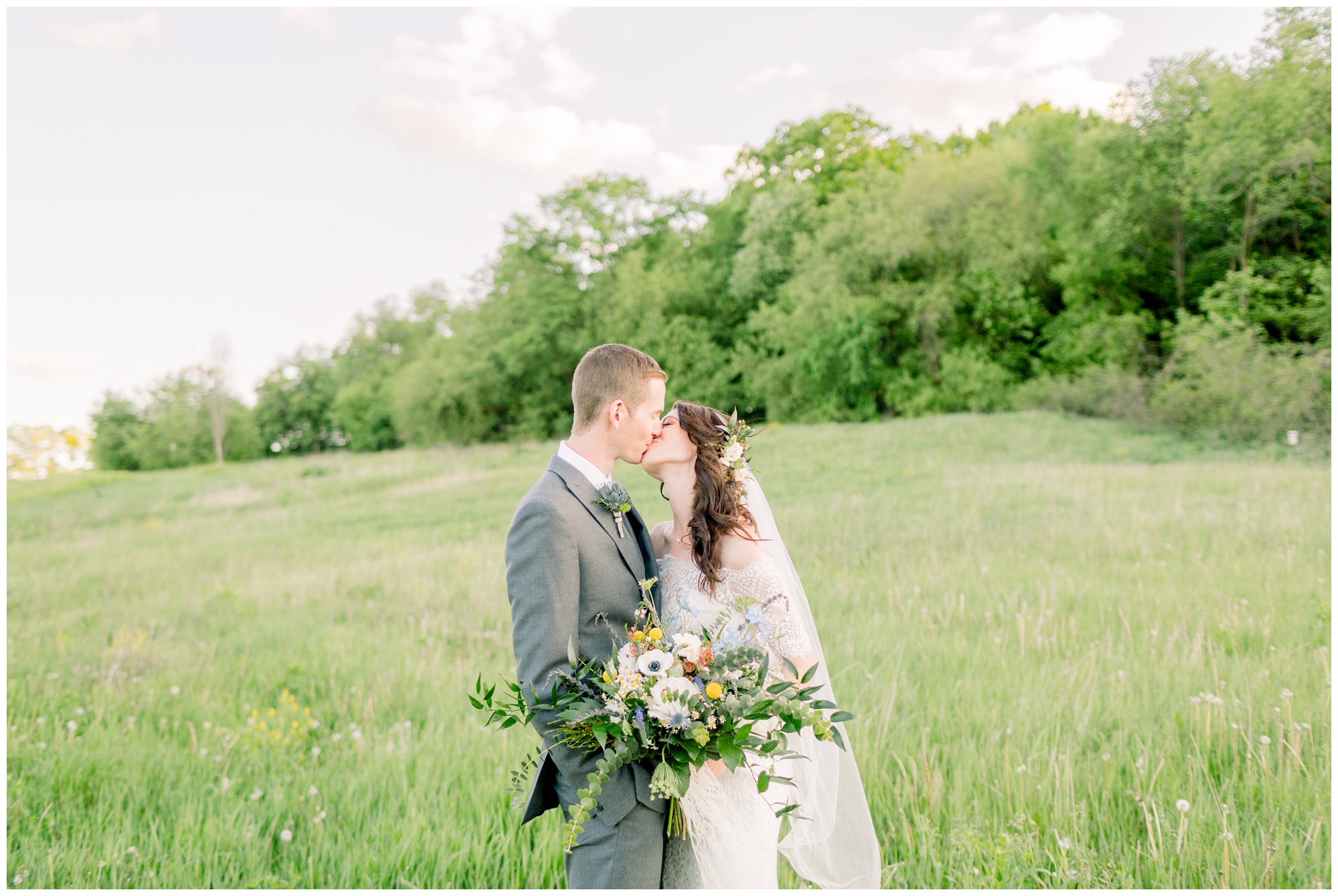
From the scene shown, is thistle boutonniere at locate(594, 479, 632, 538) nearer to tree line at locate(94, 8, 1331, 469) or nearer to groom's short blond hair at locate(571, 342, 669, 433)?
groom's short blond hair at locate(571, 342, 669, 433)

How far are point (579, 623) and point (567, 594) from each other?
0.67ft

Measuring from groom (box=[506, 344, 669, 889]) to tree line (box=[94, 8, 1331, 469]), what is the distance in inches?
946

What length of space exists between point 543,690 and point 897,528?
912 centimetres

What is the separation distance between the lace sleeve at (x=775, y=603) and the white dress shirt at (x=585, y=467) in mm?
695

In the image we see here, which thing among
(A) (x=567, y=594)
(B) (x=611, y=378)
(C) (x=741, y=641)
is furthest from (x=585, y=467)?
(C) (x=741, y=641)

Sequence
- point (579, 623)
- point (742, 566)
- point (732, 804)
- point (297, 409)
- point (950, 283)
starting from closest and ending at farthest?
point (579, 623)
point (732, 804)
point (742, 566)
point (950, 283)
point (297, 409)

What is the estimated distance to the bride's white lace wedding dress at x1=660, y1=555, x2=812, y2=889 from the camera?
9.16ft

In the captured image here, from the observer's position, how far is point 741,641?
2.45 metres

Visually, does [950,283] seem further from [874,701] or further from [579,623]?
[579,623]

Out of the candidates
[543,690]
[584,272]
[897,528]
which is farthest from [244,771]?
[584,272]

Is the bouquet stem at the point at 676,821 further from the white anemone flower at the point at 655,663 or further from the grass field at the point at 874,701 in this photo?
the grass field at the point at 874,701

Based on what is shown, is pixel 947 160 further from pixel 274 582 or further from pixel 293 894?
pixel 293 894

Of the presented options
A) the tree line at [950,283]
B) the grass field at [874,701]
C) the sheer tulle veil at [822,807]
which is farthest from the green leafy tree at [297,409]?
the sheer tulle veil at [822,807]

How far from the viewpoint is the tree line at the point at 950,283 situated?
2731cm
